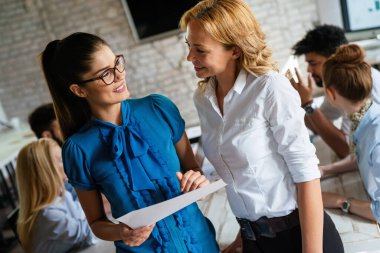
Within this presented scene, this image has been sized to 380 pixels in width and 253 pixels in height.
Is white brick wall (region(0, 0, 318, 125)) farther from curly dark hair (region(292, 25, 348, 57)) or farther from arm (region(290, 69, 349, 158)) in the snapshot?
arm (region(290, 69, 349, 158))

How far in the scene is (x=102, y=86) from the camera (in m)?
0.94

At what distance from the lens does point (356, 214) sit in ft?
5.20

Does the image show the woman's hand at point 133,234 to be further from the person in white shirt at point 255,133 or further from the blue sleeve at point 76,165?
the person in white shirt at point 255,133

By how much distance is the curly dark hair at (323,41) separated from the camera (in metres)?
2.27

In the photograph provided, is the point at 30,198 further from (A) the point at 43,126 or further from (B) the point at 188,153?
(B) the point at 188,153

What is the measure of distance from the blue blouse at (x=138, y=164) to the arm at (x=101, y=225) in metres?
0.03

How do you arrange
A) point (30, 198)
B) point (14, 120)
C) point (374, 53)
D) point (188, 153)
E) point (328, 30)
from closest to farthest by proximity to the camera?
1. point (188, 153)
2. point (30, 198)
3. point (328, 30)
4. point (374, 53)
5. point (14, 120)

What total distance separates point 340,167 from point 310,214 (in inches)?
42.6

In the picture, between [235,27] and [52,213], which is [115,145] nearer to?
[235,27]

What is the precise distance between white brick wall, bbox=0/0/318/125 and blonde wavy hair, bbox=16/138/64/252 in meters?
2.65

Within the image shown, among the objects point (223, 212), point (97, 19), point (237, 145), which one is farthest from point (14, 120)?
point (237, 145)

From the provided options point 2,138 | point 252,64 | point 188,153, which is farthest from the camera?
point 2,138

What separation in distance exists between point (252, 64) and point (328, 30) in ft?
5.42

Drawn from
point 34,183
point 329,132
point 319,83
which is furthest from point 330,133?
point 34,183
